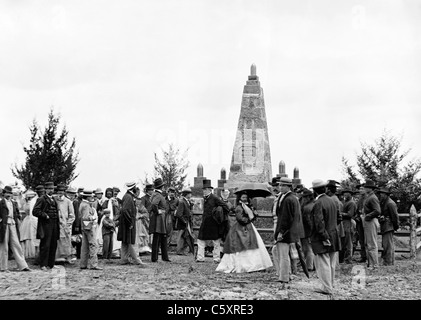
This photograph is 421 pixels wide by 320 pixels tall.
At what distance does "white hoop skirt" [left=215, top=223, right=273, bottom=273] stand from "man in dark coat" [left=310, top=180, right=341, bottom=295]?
2652 millimetres

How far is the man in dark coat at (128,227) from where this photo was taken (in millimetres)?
14680

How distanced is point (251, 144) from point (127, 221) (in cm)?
1140

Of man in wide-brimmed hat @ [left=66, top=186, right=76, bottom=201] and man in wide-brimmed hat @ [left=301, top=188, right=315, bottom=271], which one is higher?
man in wide-brimmed hat @ [left=66, top=186, right=76, bottom=201]

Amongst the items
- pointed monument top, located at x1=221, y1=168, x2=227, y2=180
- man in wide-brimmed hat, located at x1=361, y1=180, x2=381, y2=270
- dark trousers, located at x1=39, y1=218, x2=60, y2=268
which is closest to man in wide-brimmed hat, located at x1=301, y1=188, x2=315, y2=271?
man in wide-brimmed hat, located at x1=361, y1=180, x2=381, y2=270

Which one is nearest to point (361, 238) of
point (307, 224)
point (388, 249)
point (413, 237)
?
point (388, 249)

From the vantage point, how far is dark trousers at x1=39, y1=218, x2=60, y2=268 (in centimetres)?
1354

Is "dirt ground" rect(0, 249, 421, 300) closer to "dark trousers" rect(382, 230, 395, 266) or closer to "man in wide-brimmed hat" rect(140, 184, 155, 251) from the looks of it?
"dark trousers" rect(382, 230, 395, 266)

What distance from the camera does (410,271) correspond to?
14484mm

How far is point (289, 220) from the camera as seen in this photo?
1152cm

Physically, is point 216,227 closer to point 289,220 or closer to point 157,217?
point 157,217

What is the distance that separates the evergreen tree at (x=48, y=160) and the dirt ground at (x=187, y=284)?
1221cm
